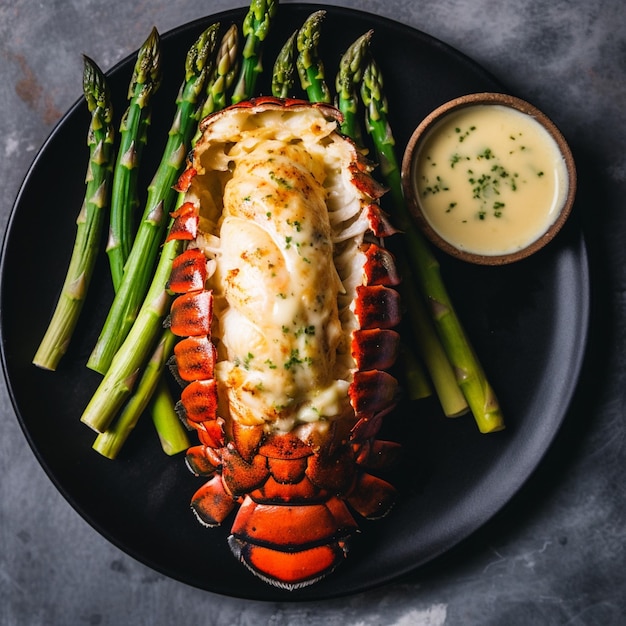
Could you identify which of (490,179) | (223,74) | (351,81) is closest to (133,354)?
(223,74)

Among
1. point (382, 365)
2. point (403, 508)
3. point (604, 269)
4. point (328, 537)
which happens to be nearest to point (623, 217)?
point (604, 269)

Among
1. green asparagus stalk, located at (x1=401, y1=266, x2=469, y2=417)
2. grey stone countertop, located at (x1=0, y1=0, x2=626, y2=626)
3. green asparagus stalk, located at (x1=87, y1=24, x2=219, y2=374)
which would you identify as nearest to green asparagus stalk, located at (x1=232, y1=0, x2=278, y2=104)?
green asparagus stalk, located at (x1=87, y1=24, x2=219, y2=374)

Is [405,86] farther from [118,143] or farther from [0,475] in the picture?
[0,475]

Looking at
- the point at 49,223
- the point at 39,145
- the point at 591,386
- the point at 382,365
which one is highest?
the point at 39,145

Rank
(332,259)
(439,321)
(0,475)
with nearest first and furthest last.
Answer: (332,259)
(439,321)
(0,475)

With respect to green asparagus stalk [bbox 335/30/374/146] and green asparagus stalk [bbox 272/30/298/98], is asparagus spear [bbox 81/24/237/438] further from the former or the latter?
green asparagus stalk [bbox 335/30/374/146]

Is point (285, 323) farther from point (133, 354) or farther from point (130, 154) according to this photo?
point (130, 154)

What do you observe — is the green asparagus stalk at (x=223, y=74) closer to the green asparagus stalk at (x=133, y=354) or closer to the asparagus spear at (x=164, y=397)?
the asparagus spear at (x=164, y=397)
